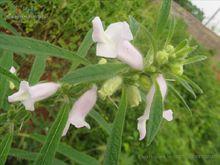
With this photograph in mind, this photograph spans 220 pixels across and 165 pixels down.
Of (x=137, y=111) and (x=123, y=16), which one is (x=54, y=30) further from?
(x=137, y=111)

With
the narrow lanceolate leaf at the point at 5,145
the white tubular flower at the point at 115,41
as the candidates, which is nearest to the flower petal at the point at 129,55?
the white tubular flower at the point at 115,41

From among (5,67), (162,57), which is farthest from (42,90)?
(5,67)

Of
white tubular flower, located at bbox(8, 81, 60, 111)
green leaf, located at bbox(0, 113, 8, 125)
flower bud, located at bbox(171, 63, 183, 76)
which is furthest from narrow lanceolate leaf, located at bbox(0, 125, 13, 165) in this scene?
flower bud, located at bbox(171, 63, 183, 76)

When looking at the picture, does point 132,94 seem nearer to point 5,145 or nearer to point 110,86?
point 110,86

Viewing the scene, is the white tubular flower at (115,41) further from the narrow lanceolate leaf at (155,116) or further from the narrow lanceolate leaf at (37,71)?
the narrow lanceolate leaf at (37,71)

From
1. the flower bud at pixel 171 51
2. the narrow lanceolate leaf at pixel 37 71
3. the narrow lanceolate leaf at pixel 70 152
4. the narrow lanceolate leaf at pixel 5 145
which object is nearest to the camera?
the flower bud at pixel 171 51

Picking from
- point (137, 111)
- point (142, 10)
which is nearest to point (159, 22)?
point (137, 111)
